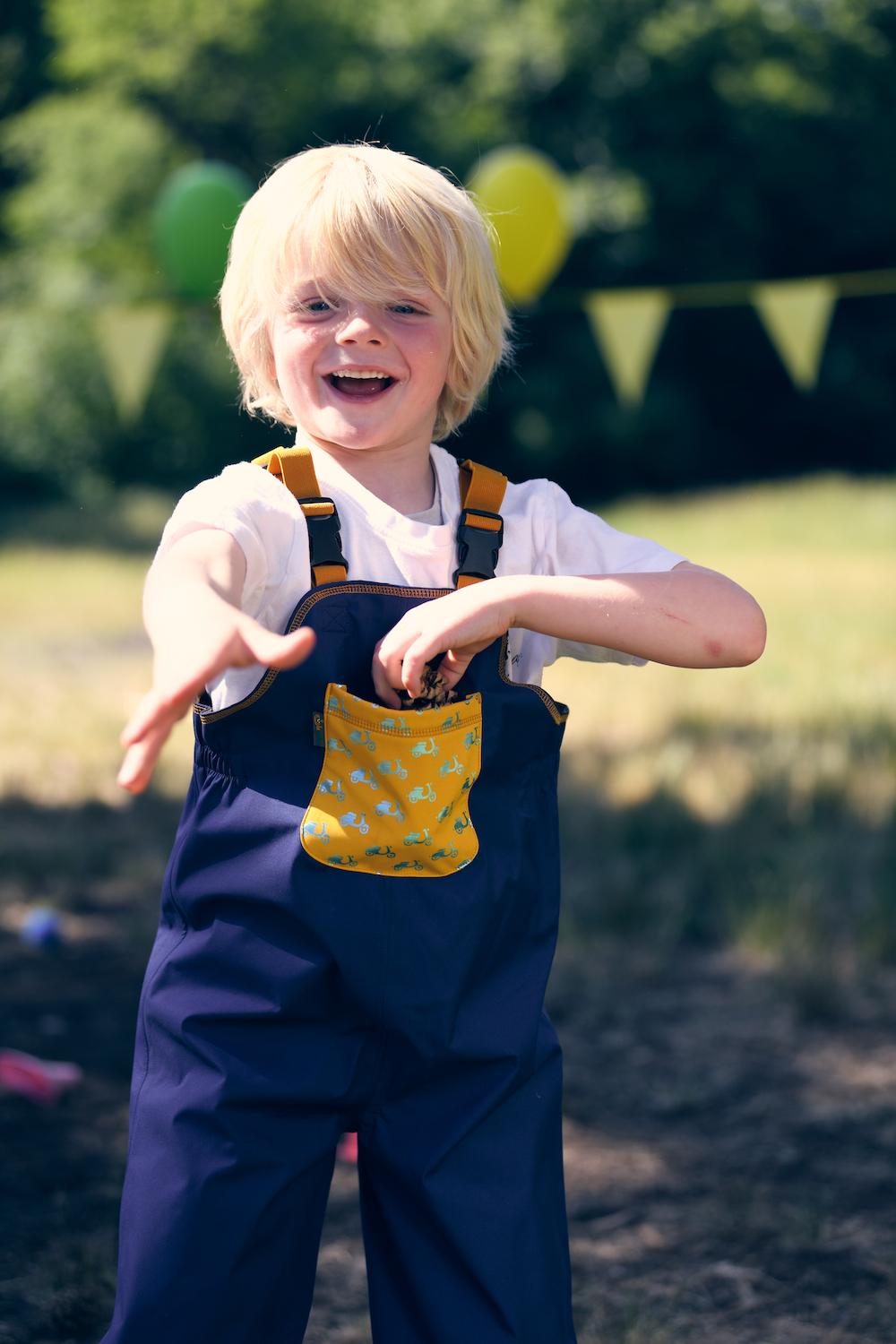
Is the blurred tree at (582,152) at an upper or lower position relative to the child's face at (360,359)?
upper

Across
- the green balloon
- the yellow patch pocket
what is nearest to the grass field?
the yellow patch pocket

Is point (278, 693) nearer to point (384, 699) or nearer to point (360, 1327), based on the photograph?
point (384, 699)

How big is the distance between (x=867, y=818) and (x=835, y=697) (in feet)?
6.56

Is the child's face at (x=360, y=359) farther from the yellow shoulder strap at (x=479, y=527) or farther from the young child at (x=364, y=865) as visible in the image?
the yellow shoulder strap at (x=479, y=527)

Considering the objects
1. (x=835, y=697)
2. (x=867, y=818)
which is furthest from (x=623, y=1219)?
(x=835, y=697)

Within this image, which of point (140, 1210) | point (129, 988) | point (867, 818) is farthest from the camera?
point (867, 818)

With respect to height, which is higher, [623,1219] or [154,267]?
[154,267]

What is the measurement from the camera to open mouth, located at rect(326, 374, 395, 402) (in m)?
1.73

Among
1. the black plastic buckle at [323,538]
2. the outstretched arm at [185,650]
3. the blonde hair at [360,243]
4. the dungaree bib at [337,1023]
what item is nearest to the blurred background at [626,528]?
the blonde hair at [360,243]

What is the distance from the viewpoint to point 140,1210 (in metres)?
1.62

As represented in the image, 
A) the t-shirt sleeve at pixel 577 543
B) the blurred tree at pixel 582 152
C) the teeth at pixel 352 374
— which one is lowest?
the t-shirt sleeve at pixel 577 543

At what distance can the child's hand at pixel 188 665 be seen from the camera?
1.24 m

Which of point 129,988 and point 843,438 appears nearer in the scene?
point 129,988

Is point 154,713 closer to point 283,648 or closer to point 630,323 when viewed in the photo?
point 283,648
